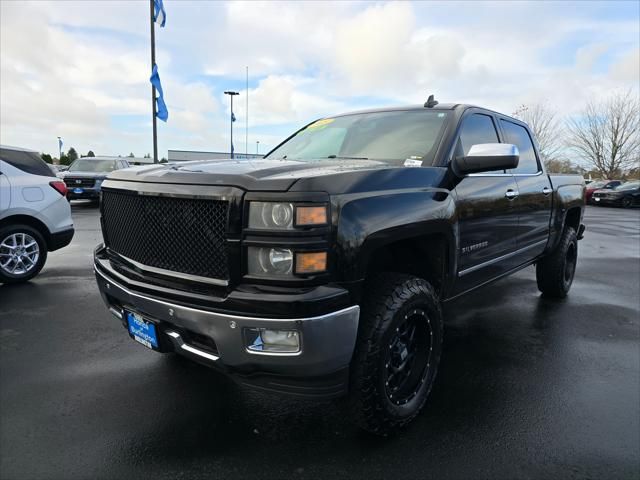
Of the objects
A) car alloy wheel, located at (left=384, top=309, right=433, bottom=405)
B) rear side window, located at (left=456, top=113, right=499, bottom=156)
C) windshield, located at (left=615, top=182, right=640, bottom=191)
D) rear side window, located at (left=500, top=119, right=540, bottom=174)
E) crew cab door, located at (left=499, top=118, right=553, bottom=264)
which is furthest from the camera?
windshield, located at (left=615, top=182, right=640, bottom=191)

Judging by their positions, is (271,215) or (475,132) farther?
(475,132)

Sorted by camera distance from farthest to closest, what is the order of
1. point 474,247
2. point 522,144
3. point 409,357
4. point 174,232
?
1. point 522,144
2. point 474,247
3. point 409,357
4. point 174,232

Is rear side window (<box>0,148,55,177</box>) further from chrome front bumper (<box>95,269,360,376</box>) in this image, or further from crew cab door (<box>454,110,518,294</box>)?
crew cab door (<box>454,110,518,294</box>)


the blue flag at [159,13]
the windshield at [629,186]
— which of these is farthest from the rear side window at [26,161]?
the windshield at [629,186]

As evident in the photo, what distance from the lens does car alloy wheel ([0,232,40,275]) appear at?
531 centimetres

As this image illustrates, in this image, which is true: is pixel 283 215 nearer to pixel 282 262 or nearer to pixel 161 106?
pixel 282 262

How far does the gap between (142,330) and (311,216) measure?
124 cm

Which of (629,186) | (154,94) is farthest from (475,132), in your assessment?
(629,186)

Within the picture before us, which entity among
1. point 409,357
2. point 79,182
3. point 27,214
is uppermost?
point 79,182

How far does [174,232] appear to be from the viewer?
2.33 m

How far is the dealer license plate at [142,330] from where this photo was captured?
2.42 m

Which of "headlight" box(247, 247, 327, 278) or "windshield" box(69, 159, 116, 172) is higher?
"windshield" box(69, 159, 116, 172)

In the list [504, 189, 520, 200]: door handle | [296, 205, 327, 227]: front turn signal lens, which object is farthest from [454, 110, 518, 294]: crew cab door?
[296, 205, 327, 227]: front turn signal lens

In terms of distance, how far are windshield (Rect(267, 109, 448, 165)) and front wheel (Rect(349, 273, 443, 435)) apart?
0.97 m
